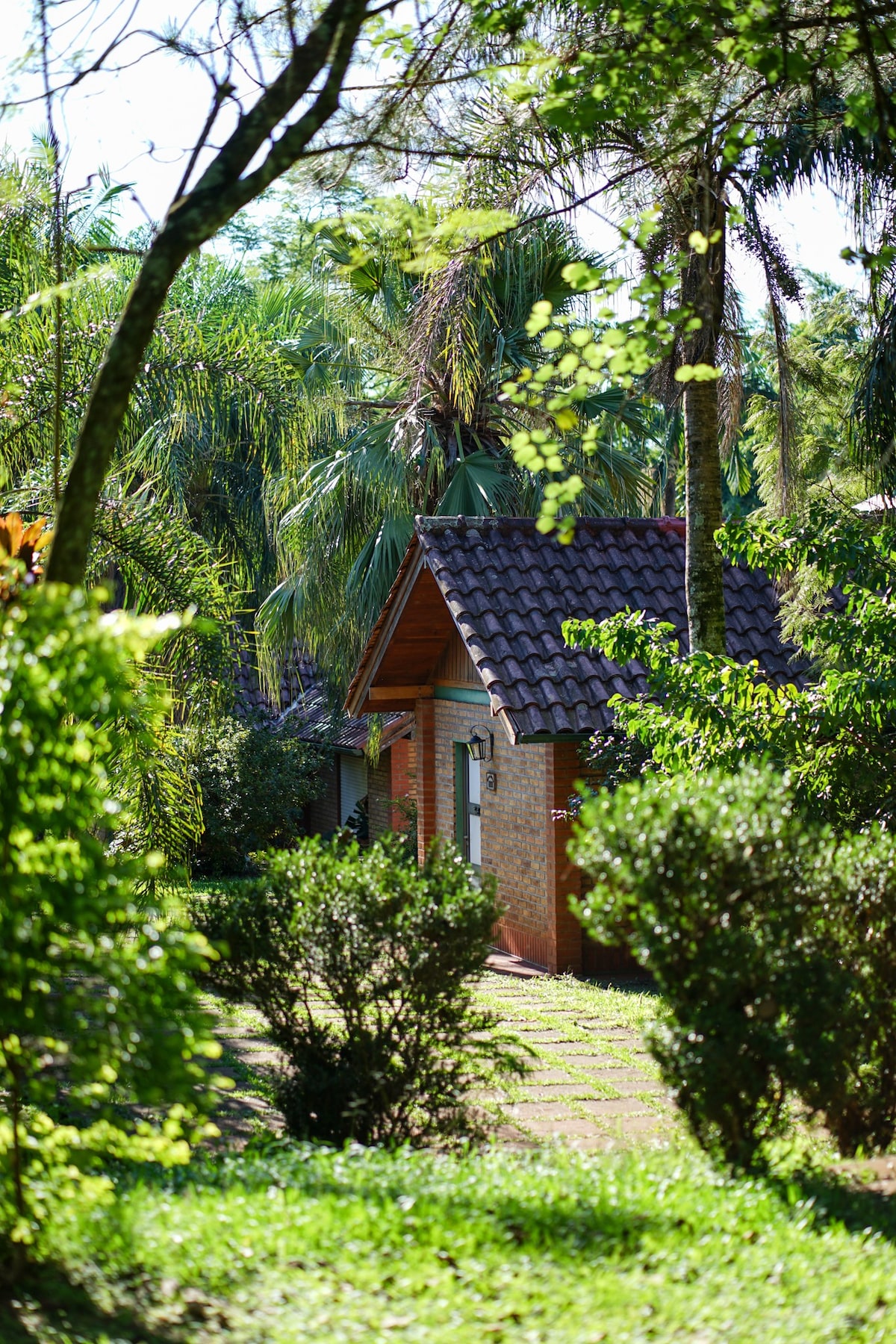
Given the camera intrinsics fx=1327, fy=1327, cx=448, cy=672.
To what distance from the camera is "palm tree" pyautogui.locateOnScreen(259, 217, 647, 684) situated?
690 inches

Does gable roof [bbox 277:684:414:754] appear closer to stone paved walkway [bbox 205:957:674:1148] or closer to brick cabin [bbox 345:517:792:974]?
brick cabin [bbox 345:517:792:974]

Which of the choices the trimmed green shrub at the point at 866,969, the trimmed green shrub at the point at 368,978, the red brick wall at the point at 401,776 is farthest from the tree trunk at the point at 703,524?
the red brick wall at the point at 401,776

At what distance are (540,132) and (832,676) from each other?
3.78 meters

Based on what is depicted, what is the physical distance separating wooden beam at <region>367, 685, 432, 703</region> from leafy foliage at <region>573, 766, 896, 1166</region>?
11291mm

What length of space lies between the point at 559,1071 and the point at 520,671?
5050 mm

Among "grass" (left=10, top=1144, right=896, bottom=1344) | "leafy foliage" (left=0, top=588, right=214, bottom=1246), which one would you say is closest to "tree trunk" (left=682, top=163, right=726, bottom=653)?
"grass" (left=10, top=1144, right=896, bottom=1344)

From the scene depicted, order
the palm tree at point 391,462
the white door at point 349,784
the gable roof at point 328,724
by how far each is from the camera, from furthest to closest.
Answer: the white door at point 349,784 → the gable roof at point 328,724 → the palm tree at point 391,462

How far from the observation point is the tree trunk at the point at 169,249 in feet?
17.3

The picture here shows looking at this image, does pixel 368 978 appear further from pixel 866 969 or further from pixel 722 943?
pixel 866 969

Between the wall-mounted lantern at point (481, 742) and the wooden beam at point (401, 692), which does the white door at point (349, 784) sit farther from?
Answer: the wall-mounted lantern at point (481, 742)

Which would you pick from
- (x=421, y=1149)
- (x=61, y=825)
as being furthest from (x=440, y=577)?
(x=61, y=825)

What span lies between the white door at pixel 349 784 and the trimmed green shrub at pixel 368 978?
16.5 metres

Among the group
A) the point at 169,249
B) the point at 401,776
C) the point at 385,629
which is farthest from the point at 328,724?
the point at 169,249

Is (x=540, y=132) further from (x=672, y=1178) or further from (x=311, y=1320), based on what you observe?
(x=311, y=1320)
